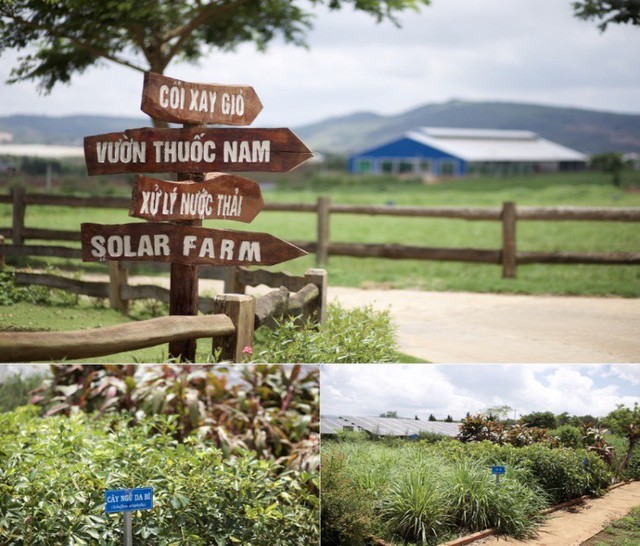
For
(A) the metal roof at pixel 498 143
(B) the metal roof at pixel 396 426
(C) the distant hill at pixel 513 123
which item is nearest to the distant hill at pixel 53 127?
(C) the distant hill at pixel 513 123

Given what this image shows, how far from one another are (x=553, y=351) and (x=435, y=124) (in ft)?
8.98

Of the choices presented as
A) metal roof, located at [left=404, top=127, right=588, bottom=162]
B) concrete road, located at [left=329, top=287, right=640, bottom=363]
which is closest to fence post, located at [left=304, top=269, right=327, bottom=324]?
concrete road, located at [left=329, top=287, right=640, bottom=363]

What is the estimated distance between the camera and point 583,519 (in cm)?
557

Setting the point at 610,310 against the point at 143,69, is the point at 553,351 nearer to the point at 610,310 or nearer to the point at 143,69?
the point at 610,310

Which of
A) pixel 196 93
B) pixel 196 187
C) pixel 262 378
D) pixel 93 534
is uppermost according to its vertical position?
pixel 196 93

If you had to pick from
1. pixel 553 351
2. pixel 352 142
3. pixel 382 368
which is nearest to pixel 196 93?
pixel 382 368

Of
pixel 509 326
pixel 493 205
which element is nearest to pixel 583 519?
pixel 509 326

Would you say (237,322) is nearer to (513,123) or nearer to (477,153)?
(513,123)

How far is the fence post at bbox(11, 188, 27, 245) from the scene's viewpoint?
6098mm

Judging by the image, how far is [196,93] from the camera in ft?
16.9

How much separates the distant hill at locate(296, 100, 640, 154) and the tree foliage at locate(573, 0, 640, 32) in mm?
1004

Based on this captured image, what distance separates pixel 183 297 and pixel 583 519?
2.66m

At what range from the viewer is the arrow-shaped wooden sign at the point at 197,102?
5.02m

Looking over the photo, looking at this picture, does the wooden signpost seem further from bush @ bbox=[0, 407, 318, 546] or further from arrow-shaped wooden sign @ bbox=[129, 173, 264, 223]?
bush @ bbox=[0, 407, 318, 546]
